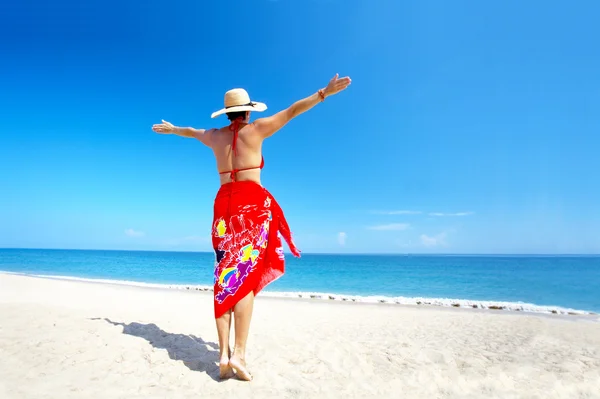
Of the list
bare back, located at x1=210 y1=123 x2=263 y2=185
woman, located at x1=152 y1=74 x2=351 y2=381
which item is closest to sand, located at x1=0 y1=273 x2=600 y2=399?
woman, located at x1=152 y1=74 x2=351 y2=381

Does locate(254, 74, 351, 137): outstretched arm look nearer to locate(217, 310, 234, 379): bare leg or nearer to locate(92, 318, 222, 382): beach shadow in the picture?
locate(217, 310, 234, 379): bare leg

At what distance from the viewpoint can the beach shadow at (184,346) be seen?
338 centimetres

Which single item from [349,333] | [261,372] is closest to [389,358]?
[261,372]

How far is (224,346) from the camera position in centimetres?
305

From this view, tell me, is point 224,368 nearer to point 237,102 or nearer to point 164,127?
point 237,102

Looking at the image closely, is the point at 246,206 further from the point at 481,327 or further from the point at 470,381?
the point at 481,327

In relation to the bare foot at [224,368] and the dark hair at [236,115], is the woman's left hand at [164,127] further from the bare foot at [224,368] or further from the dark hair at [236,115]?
the bare foot at [224,368]

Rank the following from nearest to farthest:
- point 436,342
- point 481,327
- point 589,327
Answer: point 436,342
point 481,327
point 589,327

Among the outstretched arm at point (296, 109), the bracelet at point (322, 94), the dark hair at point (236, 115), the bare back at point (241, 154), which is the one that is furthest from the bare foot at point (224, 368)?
the bracelet at point (322, 94)

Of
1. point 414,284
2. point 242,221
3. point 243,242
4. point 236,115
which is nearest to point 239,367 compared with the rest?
point 243,242

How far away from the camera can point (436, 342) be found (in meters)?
5.25

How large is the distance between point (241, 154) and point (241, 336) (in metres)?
1.53

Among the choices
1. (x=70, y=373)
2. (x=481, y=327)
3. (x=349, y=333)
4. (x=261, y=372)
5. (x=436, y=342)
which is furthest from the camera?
(x=481, y=327)

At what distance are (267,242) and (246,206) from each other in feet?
1.26
